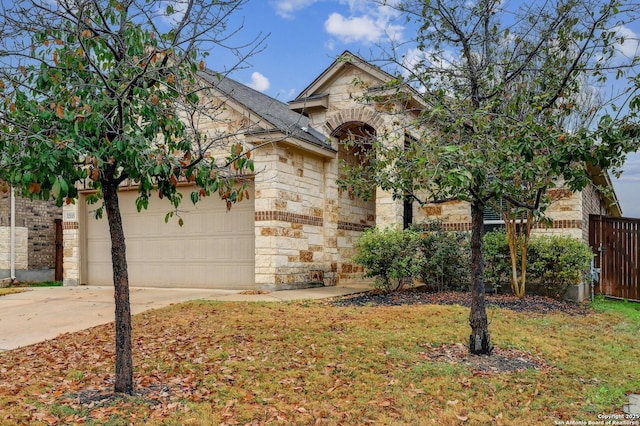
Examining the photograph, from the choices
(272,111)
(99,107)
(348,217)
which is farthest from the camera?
(348,217)

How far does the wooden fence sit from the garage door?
8296mm

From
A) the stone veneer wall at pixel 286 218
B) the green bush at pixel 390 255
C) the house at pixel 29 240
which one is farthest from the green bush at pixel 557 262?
the house at pixel 29 240

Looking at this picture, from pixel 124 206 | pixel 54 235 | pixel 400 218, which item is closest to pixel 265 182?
pixel 400 218

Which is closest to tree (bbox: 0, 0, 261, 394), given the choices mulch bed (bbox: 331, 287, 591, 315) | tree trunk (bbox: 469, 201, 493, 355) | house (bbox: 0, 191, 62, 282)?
tree trunk (bbox: 469, 201, 493, 355)

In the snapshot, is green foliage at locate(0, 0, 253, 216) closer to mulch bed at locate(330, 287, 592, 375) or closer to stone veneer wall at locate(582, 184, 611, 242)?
mulch bed at locate(330, 287, 592, 375)

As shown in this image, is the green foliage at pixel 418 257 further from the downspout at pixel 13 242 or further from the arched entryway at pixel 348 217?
the downspout at pixel 13 242

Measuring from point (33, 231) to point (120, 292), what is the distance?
1463 centimetres

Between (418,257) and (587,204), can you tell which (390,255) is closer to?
(418,257)

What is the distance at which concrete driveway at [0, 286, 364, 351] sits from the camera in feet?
27.0

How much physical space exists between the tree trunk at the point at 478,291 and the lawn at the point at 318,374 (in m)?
0.40

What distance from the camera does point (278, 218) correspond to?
12.0 metres

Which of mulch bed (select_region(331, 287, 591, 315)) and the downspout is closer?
mulch bed (select_region(331, 287, 591, 315))

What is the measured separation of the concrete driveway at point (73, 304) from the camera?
824cm

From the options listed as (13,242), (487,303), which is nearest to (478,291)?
(487,303)
